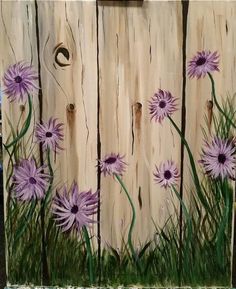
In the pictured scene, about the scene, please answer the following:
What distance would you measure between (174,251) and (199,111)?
0.37 m

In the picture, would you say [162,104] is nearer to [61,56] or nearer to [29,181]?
[61,56]

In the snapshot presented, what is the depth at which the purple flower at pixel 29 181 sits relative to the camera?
124cm

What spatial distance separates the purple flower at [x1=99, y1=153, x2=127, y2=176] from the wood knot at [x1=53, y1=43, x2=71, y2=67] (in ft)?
0.84

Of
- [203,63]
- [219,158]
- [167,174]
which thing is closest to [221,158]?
[219,158]

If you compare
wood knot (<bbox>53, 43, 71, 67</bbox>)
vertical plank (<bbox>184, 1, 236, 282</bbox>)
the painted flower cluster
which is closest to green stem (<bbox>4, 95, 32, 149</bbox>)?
the painted flower cluster

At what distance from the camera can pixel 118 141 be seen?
1.23 metres

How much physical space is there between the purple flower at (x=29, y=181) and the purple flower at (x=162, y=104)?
0.32m

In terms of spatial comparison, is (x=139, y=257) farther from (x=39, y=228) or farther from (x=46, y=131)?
(x=46, y=131)

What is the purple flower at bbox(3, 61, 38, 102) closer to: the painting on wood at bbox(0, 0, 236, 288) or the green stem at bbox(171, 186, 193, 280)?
the painting on wood at bbox(0, 0, 236, 288)

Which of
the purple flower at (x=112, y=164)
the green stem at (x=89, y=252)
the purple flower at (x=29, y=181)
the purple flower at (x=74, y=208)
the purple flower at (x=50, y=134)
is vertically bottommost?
the green stem at (x=89, y=252)

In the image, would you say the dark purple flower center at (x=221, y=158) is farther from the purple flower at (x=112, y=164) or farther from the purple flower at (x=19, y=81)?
the purple flower at (x=19, y=81)

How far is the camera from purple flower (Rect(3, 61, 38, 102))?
121 centimetres

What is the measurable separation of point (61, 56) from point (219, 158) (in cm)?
47

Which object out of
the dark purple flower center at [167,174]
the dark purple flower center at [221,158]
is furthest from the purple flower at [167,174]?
the dark purple flower center at [221,158]
